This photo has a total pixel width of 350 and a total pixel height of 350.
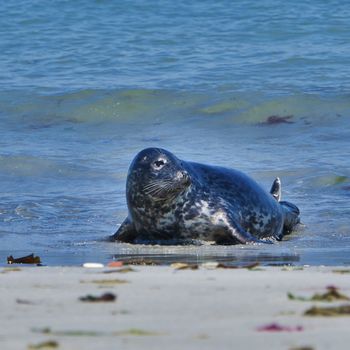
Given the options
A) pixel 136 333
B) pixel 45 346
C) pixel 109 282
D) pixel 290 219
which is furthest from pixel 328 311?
pixel 290 219

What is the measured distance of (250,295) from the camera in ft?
10.5

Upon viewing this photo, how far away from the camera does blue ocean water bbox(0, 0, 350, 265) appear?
771 cm

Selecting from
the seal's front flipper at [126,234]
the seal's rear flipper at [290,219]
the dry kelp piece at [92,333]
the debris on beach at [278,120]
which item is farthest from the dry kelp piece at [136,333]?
the debris on beach at [278,120]

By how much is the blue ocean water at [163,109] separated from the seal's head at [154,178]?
1.56 ft

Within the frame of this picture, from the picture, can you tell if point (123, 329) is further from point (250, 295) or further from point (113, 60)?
point (113, 60)

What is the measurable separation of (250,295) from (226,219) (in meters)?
3.88

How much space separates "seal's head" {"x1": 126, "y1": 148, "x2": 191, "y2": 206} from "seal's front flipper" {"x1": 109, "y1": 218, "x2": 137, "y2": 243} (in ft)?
0.50

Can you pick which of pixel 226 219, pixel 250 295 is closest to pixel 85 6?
pixel 226 219

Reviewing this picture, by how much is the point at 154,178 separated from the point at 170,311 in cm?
421

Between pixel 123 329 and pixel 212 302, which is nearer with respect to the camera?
pixel 123 329

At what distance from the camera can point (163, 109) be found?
14.5 m

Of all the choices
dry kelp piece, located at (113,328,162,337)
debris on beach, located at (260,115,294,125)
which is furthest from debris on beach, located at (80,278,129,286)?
debris on beach, located at (260,115,294,125)

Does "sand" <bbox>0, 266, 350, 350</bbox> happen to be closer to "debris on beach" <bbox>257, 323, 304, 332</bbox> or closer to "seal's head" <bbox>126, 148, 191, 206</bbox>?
"debris on beach" <bbox>257, 323, 304, 332</bbox>

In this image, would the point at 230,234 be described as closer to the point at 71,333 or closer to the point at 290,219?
the point at 290,219
